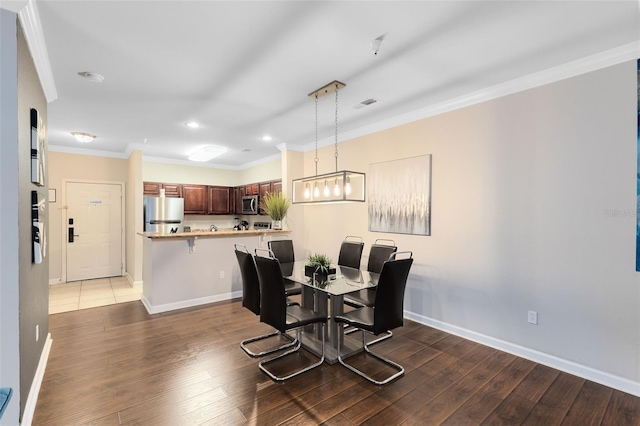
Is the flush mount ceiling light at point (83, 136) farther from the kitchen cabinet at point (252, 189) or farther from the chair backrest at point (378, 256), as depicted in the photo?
the chair backrest at point (378, 256)

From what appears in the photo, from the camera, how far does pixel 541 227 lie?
281 centimetres

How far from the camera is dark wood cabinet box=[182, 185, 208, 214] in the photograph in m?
7.00

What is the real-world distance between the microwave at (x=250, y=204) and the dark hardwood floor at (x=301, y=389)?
12.5 feet

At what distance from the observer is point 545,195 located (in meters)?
2.79

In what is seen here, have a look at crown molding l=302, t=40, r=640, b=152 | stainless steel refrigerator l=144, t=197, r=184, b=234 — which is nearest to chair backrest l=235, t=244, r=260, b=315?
crown molding l=302, t=40, r=640, b=152

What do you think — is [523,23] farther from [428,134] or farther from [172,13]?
[172,13]

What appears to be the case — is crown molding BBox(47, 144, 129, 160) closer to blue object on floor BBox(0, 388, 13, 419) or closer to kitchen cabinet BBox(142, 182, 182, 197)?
kitchen cabinet BBox(142, 182, 182, 197)

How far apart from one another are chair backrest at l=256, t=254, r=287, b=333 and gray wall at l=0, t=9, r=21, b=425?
1.52 m

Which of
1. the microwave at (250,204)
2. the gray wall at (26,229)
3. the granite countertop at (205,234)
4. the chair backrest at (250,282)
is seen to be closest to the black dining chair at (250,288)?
the chair backrest at (250,282)

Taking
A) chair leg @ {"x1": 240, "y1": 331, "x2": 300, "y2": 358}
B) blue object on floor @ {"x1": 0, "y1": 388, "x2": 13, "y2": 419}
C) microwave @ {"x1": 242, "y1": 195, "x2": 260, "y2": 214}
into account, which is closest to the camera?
blue object on floor @ {"x1": 0, "y1": 388, "x2": 13, "y2": 419}

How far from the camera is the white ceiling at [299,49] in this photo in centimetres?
194

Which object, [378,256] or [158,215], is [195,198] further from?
[378,256]

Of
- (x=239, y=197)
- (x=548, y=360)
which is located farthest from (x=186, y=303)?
(x=548, y=360)

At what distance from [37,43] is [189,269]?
3.01 m
